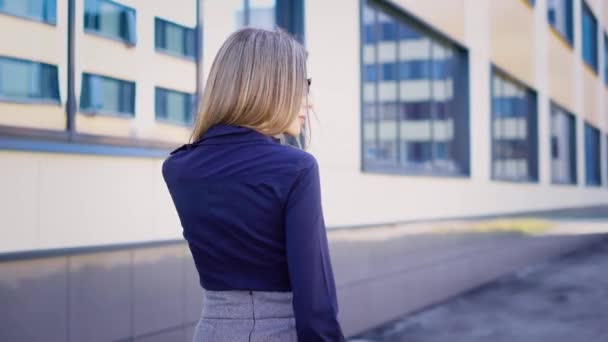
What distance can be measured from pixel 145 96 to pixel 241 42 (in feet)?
8.99

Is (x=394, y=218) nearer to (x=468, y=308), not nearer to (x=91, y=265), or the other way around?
(x=468, y=308)

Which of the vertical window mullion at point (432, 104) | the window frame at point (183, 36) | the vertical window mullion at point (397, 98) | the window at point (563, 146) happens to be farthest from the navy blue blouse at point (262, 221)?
the window at point (563, 146)

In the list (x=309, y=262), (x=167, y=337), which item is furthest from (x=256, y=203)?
(x=167, y=337)

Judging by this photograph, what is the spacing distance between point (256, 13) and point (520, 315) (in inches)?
166

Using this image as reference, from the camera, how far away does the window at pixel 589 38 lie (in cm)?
1930

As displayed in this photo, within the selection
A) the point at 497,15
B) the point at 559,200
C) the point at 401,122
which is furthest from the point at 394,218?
the point at 559,200

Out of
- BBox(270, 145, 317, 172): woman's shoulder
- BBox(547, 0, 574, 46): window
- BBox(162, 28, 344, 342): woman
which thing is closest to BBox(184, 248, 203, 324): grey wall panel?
BBox(162, 28, 344, 342): woman

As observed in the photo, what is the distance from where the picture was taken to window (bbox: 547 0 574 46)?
15.9 meters

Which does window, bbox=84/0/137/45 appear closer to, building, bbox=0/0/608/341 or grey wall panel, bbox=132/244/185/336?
building, bbox=0/0/608/341

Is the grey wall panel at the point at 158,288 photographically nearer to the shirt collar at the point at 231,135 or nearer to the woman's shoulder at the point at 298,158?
the shirt collar at the point at 231,135

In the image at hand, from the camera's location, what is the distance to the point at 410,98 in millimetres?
8836

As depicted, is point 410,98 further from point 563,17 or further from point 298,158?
point 563,17

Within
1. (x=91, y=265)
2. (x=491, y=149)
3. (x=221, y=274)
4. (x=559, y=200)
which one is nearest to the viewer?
(x=221, y=274)

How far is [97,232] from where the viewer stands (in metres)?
3.70
